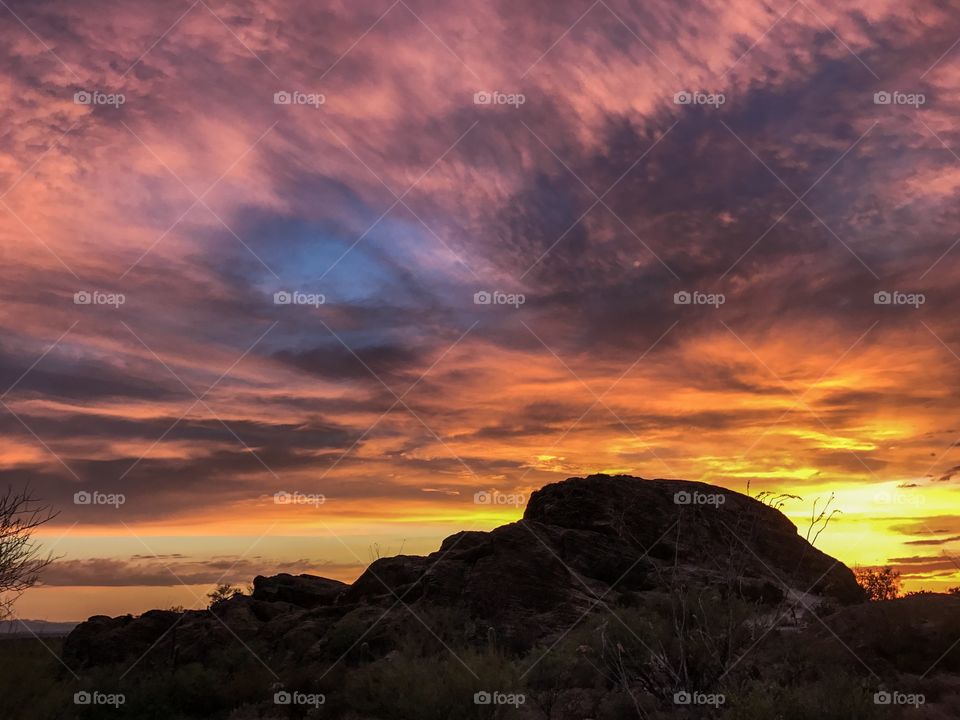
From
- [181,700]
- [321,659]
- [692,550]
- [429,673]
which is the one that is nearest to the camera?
[429,673]

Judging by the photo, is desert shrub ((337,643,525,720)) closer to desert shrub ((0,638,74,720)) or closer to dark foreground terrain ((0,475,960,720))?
dark foreground terrain ((0,475,960,720))

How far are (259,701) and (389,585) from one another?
23.9 ft

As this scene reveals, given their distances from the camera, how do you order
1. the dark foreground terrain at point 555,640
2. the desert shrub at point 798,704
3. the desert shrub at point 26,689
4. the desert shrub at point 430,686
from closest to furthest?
the desert shrub at point 798,704 → the desert shrub at point 26,689 → the dark foreground terrain at point 555,640 → the desert shrub at point 430,686

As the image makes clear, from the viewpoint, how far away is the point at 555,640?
2394 centimetres

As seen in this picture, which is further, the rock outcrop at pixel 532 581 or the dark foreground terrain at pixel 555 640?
the rock outcrop at pixel 532 581

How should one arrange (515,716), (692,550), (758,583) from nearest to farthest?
(515,716) < (758,583) < (692,550)

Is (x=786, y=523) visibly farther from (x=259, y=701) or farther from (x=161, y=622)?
(x=161, y=622)

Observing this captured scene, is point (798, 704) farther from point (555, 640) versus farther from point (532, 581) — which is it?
point (532, 581)

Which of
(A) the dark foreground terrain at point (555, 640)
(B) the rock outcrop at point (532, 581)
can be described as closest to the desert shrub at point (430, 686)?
(A) the dark foreground terrain at point (555, 640)

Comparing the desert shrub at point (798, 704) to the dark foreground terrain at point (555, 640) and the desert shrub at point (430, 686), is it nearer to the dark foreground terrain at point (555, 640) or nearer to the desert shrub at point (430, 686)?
Answer: the dark foreground terrain at point (555, 640)

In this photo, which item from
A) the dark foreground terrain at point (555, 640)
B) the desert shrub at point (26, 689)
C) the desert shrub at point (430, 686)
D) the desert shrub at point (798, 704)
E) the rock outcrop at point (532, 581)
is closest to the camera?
the desert shrub at point (798, 704)

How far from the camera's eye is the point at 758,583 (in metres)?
28.7

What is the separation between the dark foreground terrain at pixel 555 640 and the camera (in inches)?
674

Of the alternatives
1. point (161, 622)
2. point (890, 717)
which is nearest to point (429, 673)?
point (890, 717)
